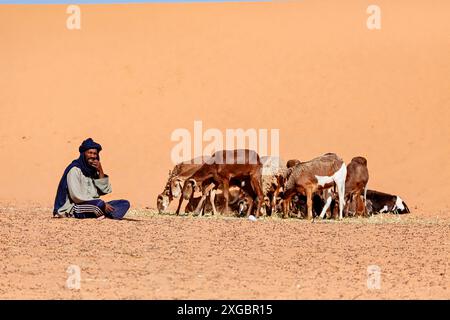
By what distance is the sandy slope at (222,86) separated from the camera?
33719 mm

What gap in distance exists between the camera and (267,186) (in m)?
22.5

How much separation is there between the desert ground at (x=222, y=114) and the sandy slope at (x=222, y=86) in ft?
0.27

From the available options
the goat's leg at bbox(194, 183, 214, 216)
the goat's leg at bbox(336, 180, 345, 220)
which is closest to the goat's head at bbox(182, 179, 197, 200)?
the goat's leg at bbox(194, 183, 214, 216)

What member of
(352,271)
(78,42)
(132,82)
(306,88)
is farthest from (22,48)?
(352,271)

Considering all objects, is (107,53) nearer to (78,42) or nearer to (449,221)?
(78,42)

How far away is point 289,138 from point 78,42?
13.7m

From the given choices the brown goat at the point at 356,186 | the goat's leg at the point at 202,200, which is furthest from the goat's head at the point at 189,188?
the brown goat at the point at 356,186

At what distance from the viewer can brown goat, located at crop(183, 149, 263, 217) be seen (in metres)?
21.3

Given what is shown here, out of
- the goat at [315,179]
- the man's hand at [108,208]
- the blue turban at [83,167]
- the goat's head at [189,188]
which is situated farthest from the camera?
the goat's head at [189,188]

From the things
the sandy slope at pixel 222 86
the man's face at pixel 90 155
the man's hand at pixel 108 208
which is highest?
the sandy slope at pixel 222 86

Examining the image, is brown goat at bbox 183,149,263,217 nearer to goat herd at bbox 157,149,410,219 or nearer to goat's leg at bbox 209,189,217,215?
goat herd at bbox 157,149,410,219

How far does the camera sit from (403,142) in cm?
3406

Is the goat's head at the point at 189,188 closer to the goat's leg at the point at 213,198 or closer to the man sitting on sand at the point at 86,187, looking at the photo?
the goat's leg at the point at 213,198

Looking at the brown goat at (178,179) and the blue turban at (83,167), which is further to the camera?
the brown goat at (178,179)
